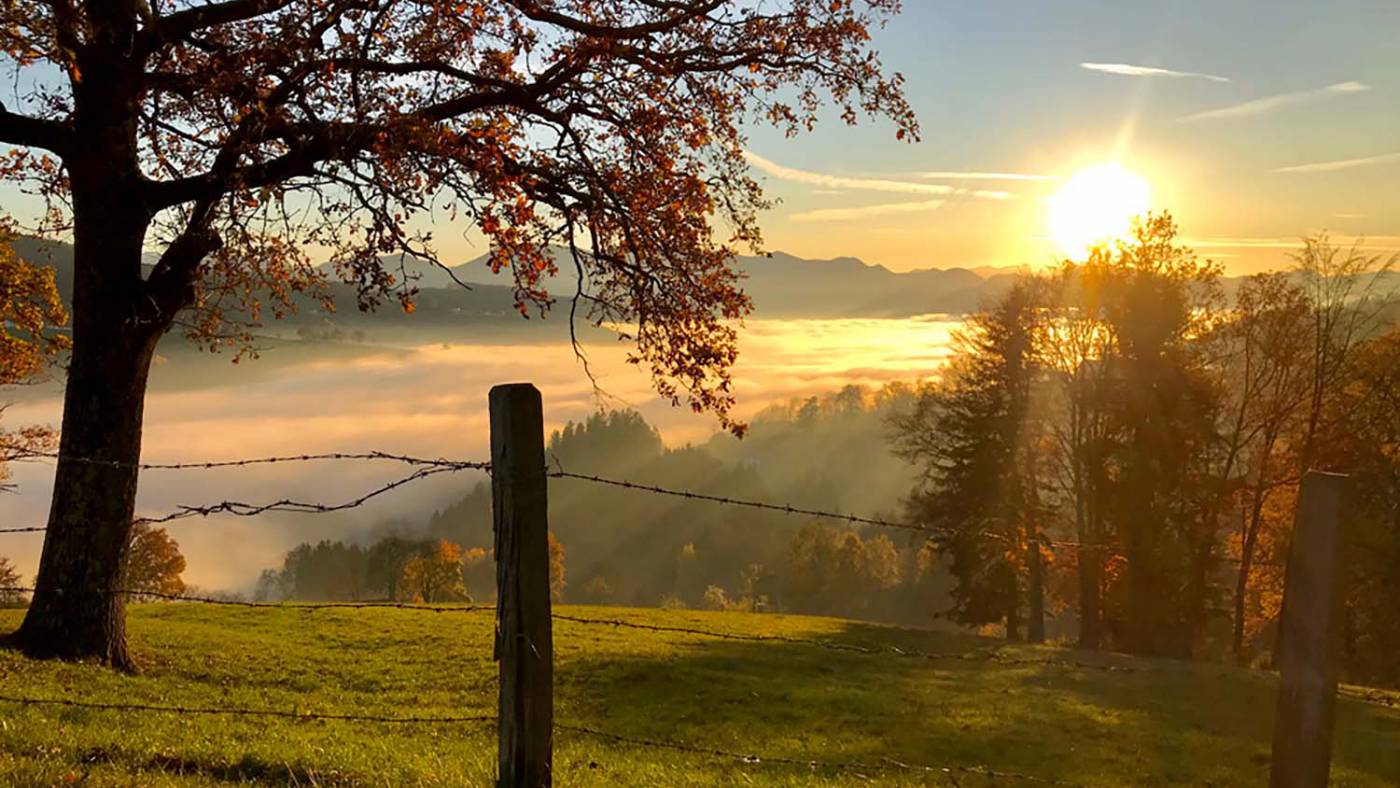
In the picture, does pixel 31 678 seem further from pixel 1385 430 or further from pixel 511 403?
pixel 1385 430

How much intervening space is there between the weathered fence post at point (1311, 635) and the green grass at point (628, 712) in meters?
6.24

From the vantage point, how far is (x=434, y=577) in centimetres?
7381

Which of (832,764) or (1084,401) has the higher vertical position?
(1084,401)

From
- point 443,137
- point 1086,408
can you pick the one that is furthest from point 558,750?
point 1086,408

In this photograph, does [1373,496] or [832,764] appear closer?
[832,764]

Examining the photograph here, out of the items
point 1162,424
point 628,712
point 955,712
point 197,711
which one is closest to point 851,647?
point 197,711

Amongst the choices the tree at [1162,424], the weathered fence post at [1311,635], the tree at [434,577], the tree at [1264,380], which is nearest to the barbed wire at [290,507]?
the weathered fence post at [1311,635]

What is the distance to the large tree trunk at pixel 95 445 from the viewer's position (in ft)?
43.3

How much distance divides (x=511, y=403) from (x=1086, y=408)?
1404 inches

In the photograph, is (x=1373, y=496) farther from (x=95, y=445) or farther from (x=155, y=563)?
(x=155, y=563)

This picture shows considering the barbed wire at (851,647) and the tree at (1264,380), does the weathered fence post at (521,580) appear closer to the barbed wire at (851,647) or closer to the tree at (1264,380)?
the barbed wire at (851,647)

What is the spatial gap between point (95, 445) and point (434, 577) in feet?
208

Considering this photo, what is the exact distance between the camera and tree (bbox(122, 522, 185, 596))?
5762 cm

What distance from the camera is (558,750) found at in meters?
12.2
